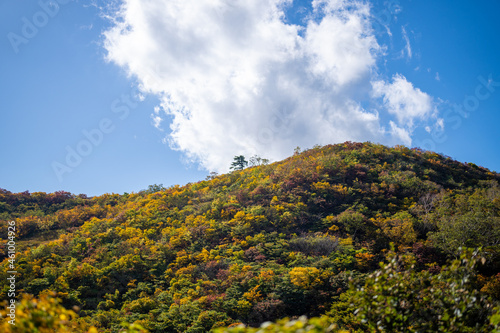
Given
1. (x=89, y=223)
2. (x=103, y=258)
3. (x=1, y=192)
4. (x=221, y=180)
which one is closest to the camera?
(x=103, y=258)

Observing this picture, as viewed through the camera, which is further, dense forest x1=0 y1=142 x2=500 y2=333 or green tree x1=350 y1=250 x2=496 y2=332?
dense forest x1=0 y1=142 x2=500 y2=333

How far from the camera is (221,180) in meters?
35.3

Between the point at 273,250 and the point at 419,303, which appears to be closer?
the point at 419,303

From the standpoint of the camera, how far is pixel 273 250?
63.8 ft

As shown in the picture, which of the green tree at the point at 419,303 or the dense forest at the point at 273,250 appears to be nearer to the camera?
the green tree at the point at 419,303

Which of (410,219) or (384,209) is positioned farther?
(384,209)

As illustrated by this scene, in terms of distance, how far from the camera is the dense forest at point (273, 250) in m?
5.32

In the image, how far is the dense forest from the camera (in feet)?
17.5

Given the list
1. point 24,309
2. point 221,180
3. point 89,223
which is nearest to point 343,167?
point 221,180

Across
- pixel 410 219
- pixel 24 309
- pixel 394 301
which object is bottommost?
pixel 394 301

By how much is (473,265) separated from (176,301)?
47.0 ft

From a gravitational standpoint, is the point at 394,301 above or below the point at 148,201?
below

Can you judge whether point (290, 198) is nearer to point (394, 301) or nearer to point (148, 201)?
point (148, 201)

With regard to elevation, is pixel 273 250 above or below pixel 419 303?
above
